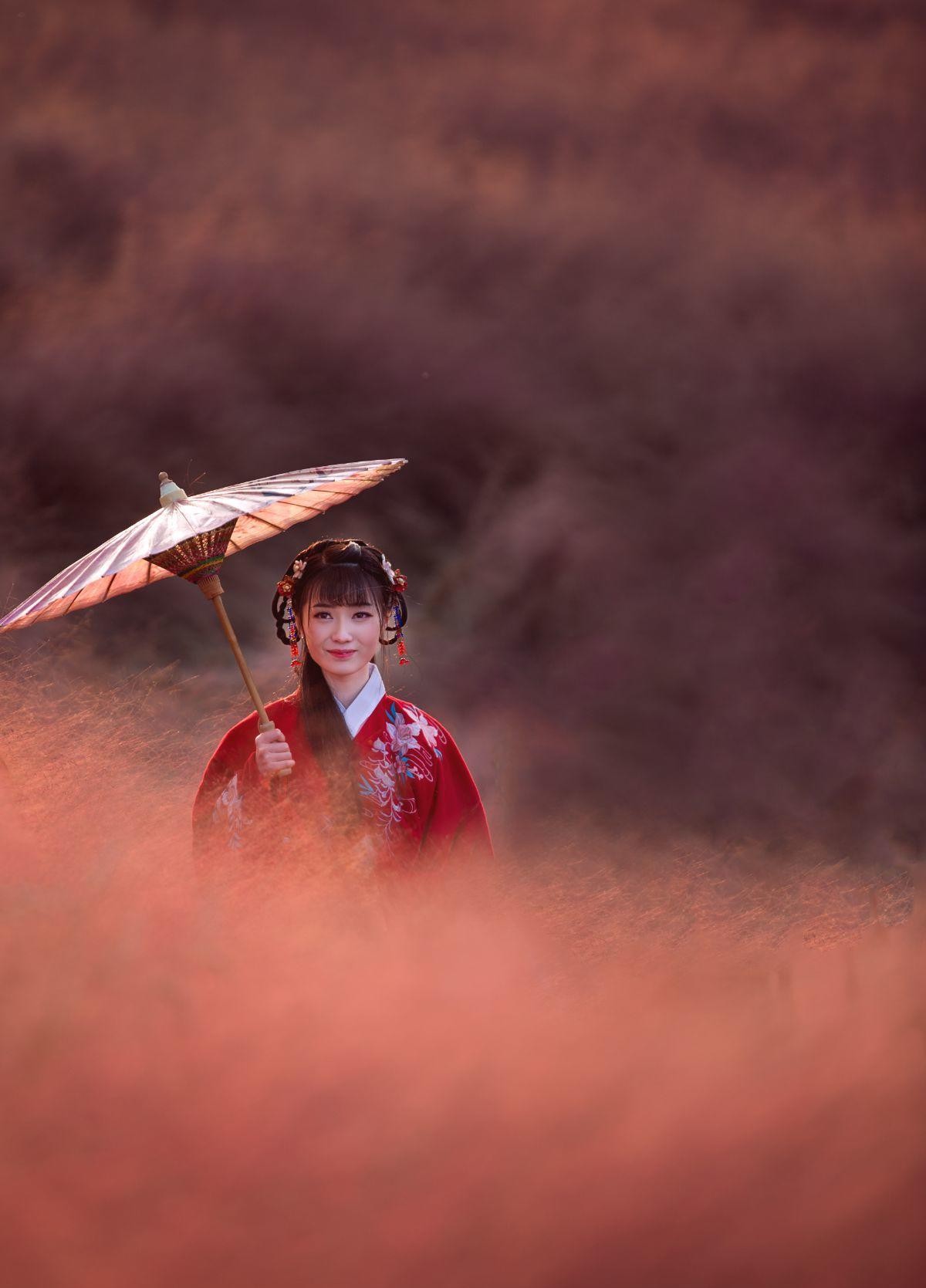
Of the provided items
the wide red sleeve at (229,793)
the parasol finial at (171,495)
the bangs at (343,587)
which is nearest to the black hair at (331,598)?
the bangs at (343,587)

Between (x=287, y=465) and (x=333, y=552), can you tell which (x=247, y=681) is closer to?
(x=333, y=552)

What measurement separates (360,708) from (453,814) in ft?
0.84

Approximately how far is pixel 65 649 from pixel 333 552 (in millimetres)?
741

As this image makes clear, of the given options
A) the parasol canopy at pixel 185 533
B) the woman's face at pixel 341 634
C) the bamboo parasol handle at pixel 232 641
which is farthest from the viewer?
the woman's face at pixel 341 634

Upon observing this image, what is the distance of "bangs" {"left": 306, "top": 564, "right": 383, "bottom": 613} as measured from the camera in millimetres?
1977

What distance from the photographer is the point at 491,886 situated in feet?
7.07

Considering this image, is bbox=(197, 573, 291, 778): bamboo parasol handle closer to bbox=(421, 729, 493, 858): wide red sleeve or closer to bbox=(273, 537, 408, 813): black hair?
bbox=(273, 537, 408, 813): black hair

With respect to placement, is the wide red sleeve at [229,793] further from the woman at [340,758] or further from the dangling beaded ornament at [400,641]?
the dangling beaded ornament at [400,641]

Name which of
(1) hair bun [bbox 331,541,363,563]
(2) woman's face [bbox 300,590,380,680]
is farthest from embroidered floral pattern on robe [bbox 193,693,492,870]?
(1) hair bun [bbox 331,541,363,563]

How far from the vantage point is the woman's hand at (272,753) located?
1915 millimetres

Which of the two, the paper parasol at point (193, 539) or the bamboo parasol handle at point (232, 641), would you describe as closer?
the paper parasol at point (193, 539)

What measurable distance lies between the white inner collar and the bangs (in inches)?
5.4

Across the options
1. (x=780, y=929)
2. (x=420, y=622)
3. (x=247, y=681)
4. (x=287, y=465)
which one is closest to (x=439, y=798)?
(x=247, y=681)

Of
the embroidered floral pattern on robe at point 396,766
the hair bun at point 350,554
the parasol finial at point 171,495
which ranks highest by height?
the parasol finial at point 171,495
